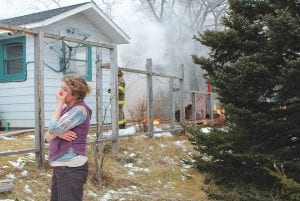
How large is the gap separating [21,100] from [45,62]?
1138 millimetres

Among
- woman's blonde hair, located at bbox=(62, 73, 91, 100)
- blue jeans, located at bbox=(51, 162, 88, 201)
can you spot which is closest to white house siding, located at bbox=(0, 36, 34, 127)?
woman's blonde hair, located at bbox=(62, 73, 91, 100)

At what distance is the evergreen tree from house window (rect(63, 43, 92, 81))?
6.19 metres

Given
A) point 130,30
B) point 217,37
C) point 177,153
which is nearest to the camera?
point 217,37

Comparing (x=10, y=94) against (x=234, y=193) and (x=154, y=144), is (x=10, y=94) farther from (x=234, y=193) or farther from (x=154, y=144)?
(x=234, y=193)

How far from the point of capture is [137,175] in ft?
25.6

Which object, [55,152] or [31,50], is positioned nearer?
[55,152]

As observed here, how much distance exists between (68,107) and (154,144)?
5869 millimetres

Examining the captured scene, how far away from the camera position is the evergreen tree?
6.72m

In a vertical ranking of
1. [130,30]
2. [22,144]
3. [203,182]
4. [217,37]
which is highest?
[130,30]

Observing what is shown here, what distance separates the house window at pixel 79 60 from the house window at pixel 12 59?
1.11 m

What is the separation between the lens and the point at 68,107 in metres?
4.29

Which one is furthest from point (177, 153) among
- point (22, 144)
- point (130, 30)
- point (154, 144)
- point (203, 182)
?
point (130, 30)

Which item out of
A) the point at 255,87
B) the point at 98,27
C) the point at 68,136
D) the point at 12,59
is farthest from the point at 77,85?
the point at 98,27

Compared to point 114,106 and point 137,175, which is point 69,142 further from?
point 114,106
